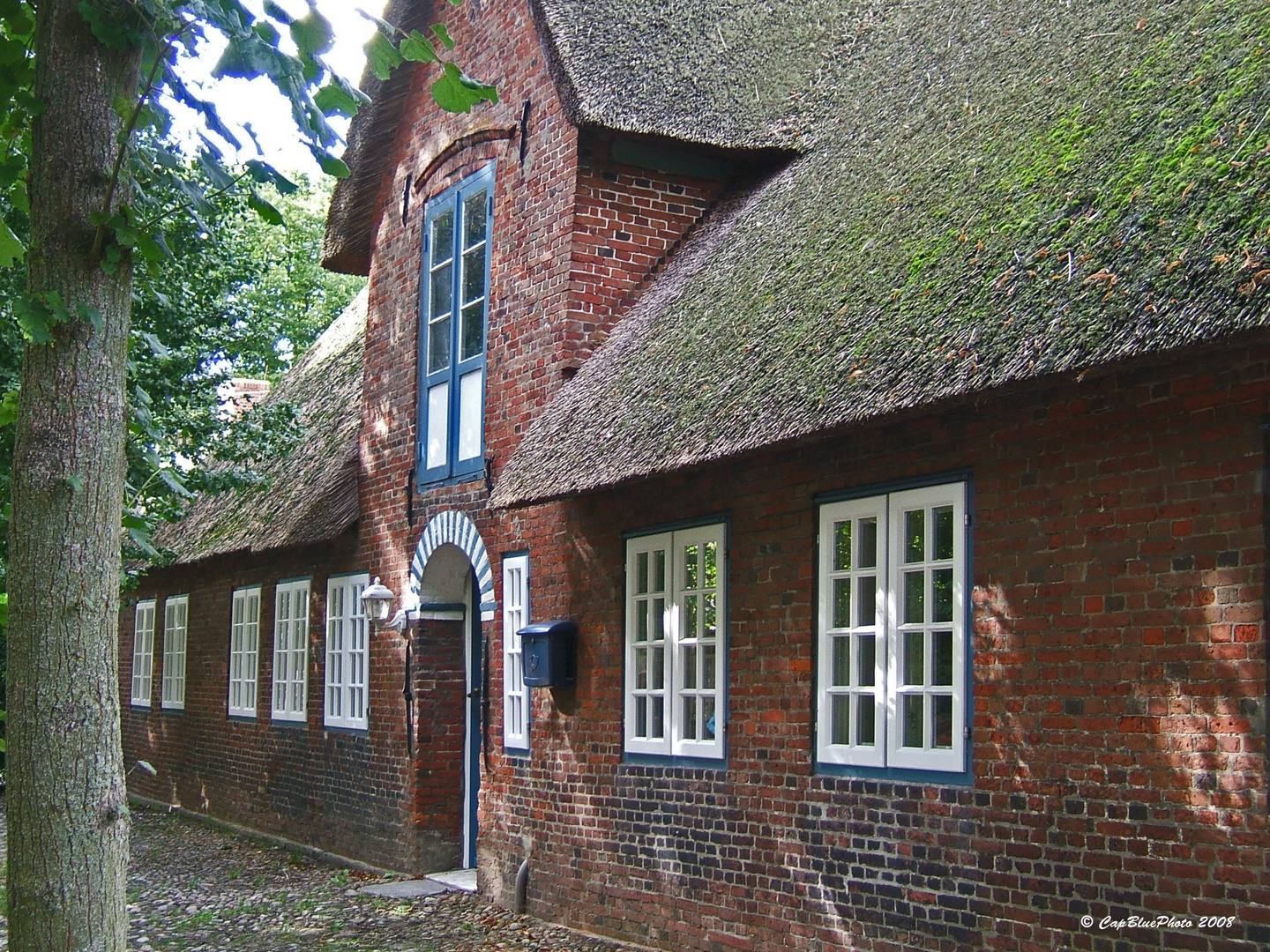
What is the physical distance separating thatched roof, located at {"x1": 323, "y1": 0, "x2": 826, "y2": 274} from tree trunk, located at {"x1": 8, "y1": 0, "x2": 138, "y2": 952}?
5994 millimetres

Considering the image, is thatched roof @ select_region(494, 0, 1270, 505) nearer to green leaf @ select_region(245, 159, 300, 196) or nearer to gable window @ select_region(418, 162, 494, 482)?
gable window @ select_region(418, 162, 494, 482)

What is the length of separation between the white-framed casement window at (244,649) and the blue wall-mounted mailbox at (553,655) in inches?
276

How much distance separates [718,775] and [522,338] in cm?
410

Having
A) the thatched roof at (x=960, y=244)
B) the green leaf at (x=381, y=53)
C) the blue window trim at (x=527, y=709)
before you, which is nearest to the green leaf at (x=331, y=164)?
the green leaf at (x=381, y=53)

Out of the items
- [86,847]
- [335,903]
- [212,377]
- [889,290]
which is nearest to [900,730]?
[889,290]

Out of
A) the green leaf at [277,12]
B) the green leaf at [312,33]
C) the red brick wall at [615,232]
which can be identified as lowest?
the green leaf at [312,33]

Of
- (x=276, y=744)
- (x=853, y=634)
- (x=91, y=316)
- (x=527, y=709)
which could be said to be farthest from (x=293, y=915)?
(x=91, y=316)

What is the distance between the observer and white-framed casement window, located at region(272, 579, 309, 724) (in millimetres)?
14961

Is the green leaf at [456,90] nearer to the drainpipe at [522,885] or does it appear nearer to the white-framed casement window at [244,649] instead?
the drainpipe at [522,885]

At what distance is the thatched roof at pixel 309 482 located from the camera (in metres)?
13.7

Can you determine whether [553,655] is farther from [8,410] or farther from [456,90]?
[456,90]

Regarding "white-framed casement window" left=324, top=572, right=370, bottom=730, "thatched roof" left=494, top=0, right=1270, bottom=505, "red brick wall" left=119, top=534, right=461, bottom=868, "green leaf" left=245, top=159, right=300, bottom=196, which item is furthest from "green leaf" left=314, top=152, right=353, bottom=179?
"white-framed casement window" left=324, top=572, right=370, bottom=730

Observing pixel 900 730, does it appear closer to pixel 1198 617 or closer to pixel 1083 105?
pixel 1198 617

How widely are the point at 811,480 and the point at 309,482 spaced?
25.9 feet
